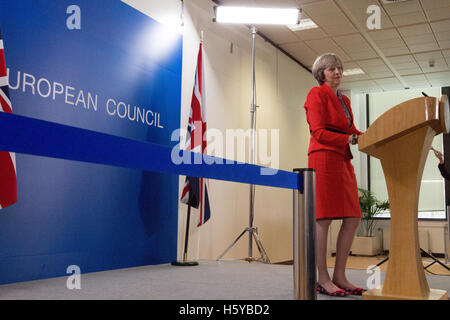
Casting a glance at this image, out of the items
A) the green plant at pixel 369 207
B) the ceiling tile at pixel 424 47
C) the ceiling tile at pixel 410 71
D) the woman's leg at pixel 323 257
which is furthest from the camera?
the green plant at pixel 369 207

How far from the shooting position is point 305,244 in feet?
4.47

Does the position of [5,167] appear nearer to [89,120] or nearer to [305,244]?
[89,120]

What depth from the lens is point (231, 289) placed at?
250 cm

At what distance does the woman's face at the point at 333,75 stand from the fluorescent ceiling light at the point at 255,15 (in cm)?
235

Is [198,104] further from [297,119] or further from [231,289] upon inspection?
[297,119]

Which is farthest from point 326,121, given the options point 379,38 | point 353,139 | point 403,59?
point 403,59

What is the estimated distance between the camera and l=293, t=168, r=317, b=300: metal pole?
136 centimetres

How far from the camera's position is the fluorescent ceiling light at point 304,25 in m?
5.65

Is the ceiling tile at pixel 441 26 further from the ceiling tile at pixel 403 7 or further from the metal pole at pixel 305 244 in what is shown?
the metal pole at pixel 305 244

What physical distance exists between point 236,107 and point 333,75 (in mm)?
2939

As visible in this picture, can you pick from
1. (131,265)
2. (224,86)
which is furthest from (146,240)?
(224,86)

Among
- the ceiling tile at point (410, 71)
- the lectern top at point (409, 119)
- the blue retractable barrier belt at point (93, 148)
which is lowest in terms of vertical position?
the blue retractable barrier belt at point (93, 148)

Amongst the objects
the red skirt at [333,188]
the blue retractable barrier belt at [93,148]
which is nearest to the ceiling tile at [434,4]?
the red skirt at [333,188]

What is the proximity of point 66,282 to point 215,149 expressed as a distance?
7.99 ft
